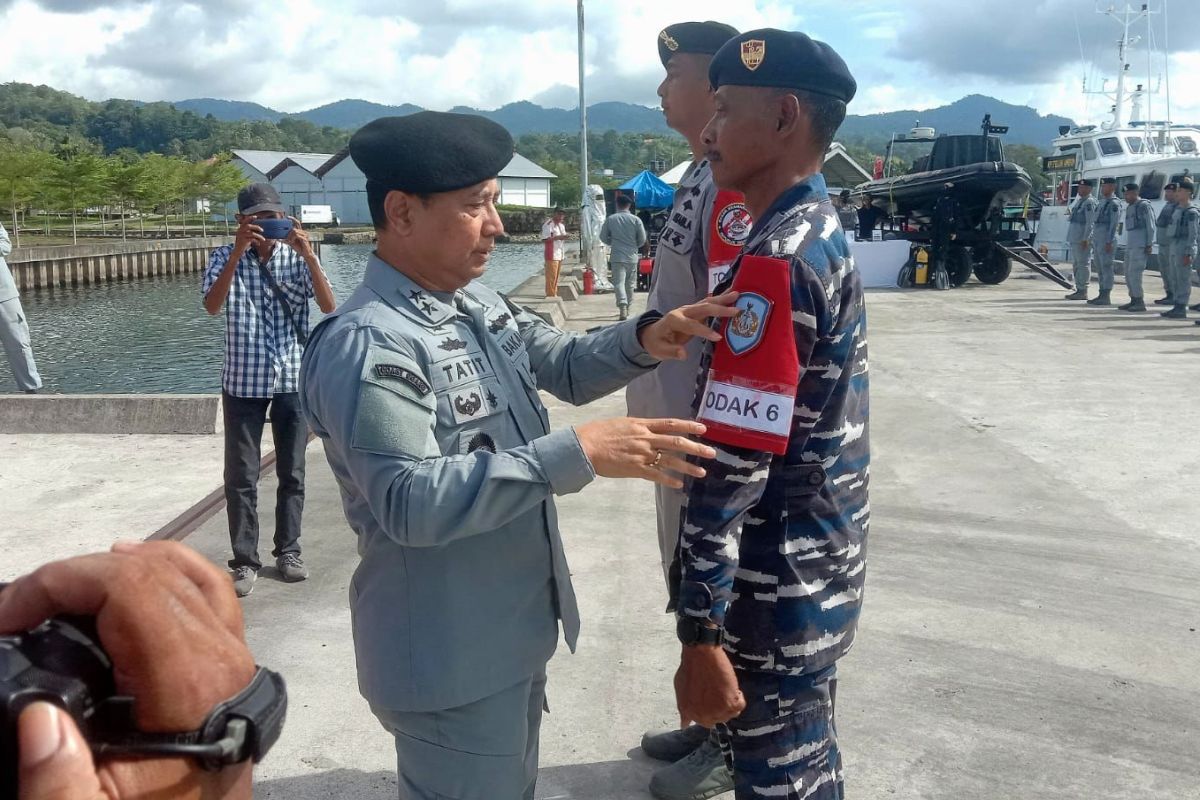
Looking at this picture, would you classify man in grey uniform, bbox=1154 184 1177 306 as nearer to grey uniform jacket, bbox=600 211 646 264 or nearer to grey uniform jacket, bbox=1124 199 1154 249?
grey uniform jacket, bbox=1124 199 1154 249

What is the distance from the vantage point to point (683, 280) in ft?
9.75

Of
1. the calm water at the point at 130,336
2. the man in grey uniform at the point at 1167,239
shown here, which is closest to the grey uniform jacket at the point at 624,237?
the calm water at the point at 130,336

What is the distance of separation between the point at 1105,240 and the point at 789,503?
1596 centimetres

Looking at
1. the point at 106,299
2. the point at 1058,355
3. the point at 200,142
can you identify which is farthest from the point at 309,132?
the point at 1058,355

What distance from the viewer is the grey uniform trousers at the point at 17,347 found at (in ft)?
29.3

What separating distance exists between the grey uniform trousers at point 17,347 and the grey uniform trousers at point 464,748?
8.41 metres

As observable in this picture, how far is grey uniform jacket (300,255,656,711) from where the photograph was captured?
5.64 feet

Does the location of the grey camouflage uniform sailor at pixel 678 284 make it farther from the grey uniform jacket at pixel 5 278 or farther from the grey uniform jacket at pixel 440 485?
the grey uniform jacket at pixel 5 278

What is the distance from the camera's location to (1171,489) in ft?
19.4

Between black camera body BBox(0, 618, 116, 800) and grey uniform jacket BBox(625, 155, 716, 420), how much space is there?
2154 mm

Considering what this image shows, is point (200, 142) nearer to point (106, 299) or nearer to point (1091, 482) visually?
point (106, 299)

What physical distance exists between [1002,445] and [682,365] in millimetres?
4797

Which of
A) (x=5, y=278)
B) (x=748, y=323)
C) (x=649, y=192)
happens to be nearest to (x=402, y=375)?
(x=748, y=323)

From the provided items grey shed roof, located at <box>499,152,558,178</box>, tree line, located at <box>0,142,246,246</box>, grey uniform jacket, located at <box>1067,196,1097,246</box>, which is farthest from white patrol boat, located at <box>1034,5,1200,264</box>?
grey shed roof, located at <box>499,152,558,178</box>
